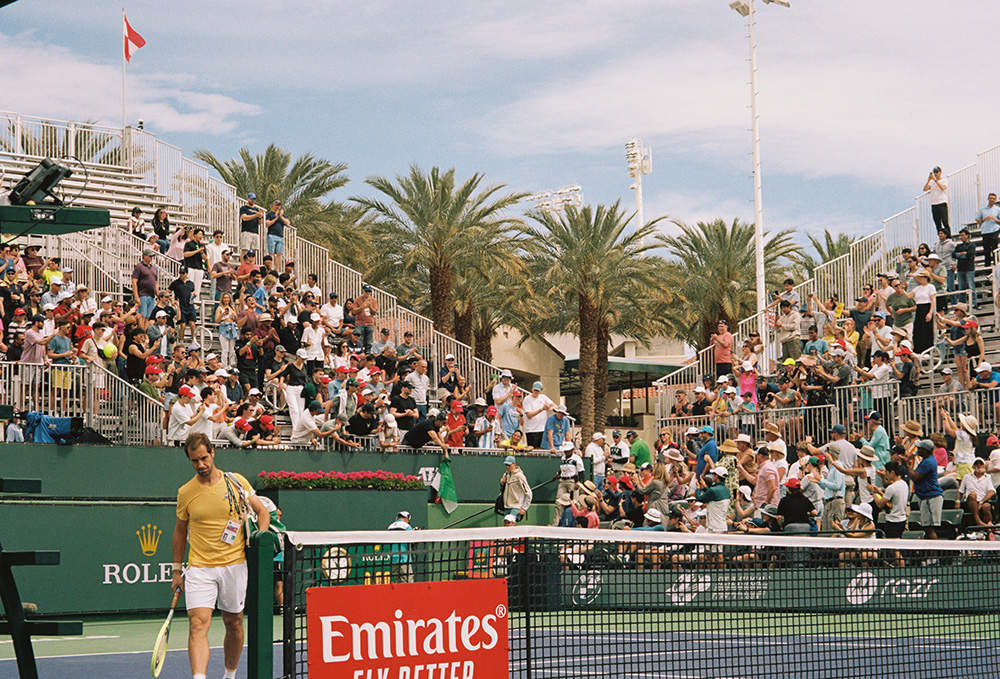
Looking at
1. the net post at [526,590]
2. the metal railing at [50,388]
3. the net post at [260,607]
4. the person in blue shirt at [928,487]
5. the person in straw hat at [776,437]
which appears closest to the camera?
the net post at [260,607]

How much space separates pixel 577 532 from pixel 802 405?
52.9 ft

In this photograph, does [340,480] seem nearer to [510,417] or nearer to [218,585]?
[510,417]

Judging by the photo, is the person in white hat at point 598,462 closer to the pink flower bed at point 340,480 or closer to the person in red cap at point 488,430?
the person in red cap at point 488,430

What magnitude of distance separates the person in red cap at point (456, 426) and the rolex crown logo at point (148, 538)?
6637 millimetres

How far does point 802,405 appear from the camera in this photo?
75.7 ft

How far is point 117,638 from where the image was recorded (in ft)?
49.7

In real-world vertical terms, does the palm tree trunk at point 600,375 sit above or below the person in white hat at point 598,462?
above

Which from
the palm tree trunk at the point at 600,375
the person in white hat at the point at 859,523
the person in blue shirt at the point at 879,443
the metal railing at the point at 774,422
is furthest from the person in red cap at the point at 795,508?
the palm tree trunk at the point at 600,375

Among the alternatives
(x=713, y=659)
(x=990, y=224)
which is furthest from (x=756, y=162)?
(x=713, y=659)

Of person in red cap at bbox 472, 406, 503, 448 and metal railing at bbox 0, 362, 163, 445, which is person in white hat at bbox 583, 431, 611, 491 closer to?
person in red cap at bbox 472, 406, 503, 448

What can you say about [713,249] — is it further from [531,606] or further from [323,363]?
[531,606]

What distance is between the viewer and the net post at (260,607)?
21.5 feet

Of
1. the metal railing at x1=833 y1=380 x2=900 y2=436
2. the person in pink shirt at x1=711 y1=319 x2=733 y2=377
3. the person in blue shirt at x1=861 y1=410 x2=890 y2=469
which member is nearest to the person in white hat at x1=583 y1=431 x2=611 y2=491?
the person in pink shirt at x1=711 y1=319 x2=733 y2=377

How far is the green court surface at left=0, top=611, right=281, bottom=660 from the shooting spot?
13.5 m
